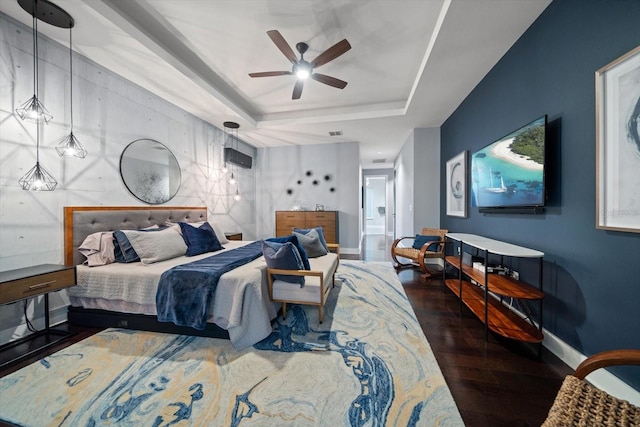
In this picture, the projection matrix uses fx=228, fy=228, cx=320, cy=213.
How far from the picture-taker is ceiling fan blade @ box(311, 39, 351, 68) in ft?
7.51

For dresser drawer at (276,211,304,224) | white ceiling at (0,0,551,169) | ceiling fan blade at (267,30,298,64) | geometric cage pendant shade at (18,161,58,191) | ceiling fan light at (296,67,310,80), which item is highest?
white ceiling at (0,0,551,169)

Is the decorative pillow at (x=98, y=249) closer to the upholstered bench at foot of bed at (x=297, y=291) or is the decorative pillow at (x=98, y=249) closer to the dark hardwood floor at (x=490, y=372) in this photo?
the upholstered bench at foot of bed at (x=297, y=291)

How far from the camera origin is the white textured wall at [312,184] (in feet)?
19.4

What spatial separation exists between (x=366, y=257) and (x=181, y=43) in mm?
4904

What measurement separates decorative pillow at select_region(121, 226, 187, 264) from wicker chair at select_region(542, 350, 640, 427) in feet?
10.4

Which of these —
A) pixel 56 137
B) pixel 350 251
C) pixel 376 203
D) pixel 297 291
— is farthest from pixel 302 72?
pixel 376 203

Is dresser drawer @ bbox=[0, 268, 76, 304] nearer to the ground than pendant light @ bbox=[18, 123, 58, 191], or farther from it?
nearer to the ground

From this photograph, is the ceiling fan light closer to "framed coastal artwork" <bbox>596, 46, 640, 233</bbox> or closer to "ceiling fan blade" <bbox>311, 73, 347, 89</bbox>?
"ceiling fan blade" <bbox>311, 73, 347, 89</bbox>

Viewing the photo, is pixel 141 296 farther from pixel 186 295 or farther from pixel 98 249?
pixel 98 249

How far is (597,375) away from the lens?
1.48m

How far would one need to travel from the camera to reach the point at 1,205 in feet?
6.53

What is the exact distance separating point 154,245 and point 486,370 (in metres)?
3.35

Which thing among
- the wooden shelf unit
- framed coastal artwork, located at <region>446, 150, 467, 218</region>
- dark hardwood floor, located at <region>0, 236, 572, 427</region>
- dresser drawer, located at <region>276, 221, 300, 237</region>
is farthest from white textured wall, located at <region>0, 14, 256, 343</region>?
framed coastal artwork, located at <region>446, 150, 467, 218</region>

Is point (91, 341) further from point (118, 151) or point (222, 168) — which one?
point (222, 168)
